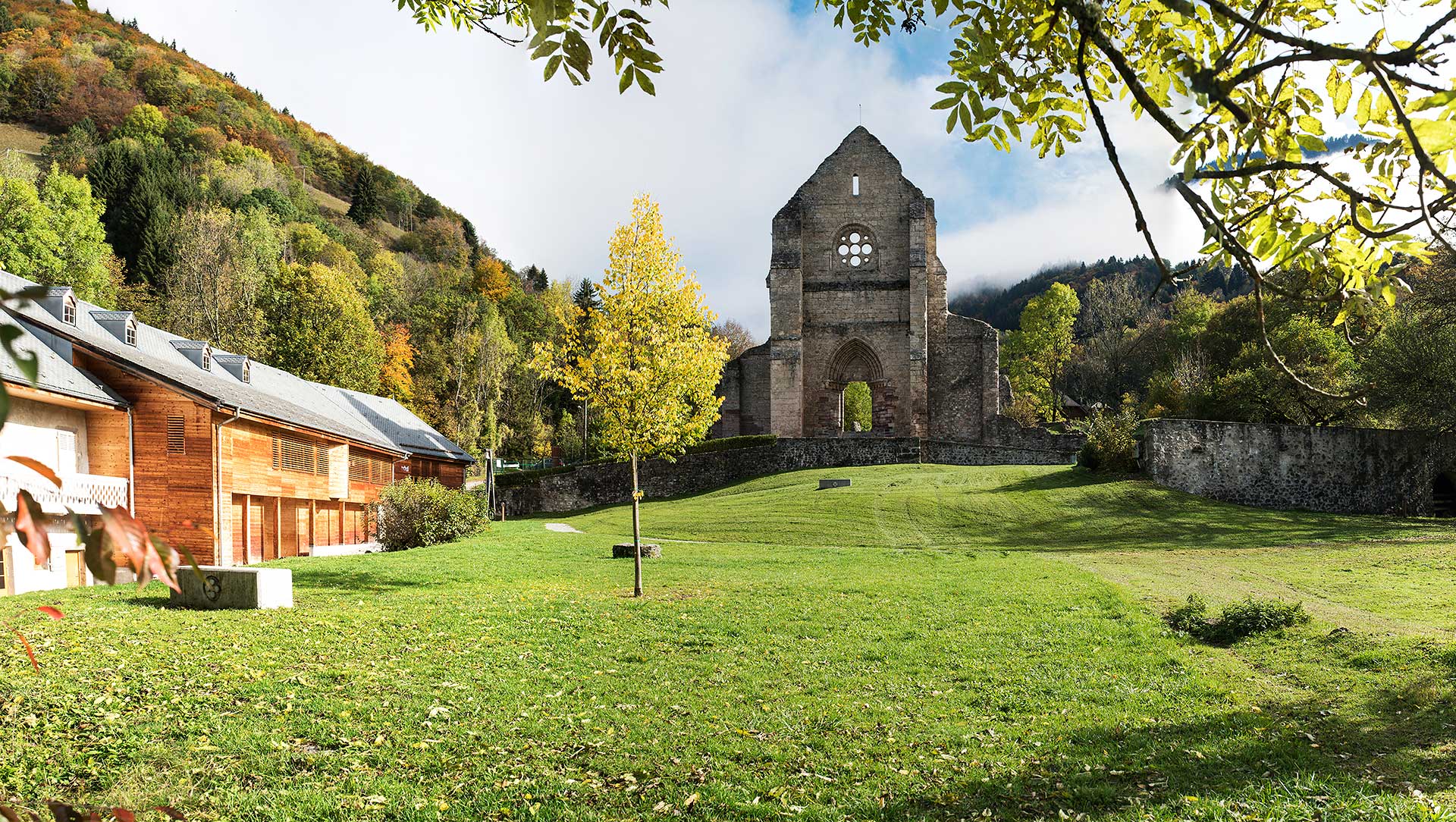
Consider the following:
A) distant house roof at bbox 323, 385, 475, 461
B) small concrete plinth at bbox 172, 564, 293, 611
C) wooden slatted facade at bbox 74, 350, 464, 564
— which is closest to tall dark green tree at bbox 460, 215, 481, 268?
distant house roof at bbox 323, 385, 475, 461

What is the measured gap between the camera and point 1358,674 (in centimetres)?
856

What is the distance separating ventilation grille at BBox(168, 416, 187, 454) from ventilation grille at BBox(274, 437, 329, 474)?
12.7 feet

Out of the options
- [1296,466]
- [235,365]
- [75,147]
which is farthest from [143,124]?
[1296,466]

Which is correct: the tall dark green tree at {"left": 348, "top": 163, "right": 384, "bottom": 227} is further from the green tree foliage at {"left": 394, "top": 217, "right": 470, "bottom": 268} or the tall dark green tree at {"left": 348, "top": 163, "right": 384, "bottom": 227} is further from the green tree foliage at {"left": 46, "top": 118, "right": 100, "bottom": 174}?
the green tree foliage at {"left": 46, "top": 118, "right": 100, "bottom": 174}

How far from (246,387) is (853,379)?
2831 cm

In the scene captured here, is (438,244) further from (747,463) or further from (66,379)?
(66,379)

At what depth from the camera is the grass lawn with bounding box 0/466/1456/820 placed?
560 cm

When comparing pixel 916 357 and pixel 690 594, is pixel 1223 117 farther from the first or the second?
pixel 916 357

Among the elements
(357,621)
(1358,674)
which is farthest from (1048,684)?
(357,621)

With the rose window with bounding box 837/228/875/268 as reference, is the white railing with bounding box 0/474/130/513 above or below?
below

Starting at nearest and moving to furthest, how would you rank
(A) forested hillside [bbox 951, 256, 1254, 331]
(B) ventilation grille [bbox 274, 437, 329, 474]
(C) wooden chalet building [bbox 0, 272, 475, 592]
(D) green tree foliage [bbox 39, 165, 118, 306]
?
(C) wooden chalet building [bbox 0, 272, 475, 592], (B) ventilation grille [bbox 274, 437, 329, 474], (D) green tree foliage [bbox 39, 165, 118, 306], (A) forested hillside [bbox 951, 256, 1254, 331]

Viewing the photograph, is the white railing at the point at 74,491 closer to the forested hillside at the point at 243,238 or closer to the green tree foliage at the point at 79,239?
the forested hillside at the point at 243,238

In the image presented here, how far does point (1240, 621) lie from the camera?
1058cm

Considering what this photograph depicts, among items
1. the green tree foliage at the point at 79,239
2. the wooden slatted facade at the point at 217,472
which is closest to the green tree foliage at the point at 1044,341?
the wooden slatted facade at the point at 217,472
